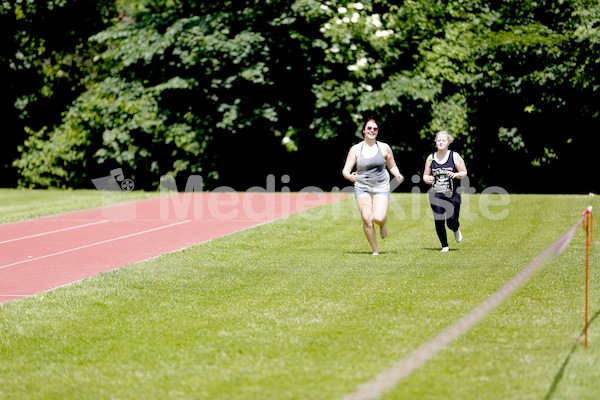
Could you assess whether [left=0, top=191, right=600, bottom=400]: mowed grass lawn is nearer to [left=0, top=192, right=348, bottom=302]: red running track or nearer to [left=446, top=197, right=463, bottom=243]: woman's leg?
[left=446, top=197, right=463, bottom=243]: woman's leg

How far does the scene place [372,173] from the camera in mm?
14633

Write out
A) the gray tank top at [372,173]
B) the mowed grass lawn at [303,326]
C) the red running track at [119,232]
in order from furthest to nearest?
the gray tank top at [372,173]
the red running track at [119,232]
the mowed grass lawn at [303,326]

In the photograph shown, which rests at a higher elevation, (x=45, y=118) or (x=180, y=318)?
(x=45, y=118)

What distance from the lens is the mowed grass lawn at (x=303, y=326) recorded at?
7.60m

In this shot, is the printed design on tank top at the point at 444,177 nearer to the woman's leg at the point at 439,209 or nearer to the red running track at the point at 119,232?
the woman's leg at the point at 439,209

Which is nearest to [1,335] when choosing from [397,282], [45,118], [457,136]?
[397,282]

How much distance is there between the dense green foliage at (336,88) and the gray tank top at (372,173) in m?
11.6

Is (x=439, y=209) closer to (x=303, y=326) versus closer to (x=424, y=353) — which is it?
(x=303, y=326)

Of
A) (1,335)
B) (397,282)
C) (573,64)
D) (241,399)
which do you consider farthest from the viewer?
(573,64)

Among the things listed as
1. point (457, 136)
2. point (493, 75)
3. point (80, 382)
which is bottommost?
point (80, 382)

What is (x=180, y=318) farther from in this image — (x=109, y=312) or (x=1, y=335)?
(x=1, y=335)

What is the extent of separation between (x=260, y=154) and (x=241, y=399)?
74.6 feet

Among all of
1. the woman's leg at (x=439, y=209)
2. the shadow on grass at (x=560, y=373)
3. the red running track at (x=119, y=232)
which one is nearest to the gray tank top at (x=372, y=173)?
the woman's leg at (x=439, y=209)

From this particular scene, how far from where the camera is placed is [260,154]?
97.5 feet
